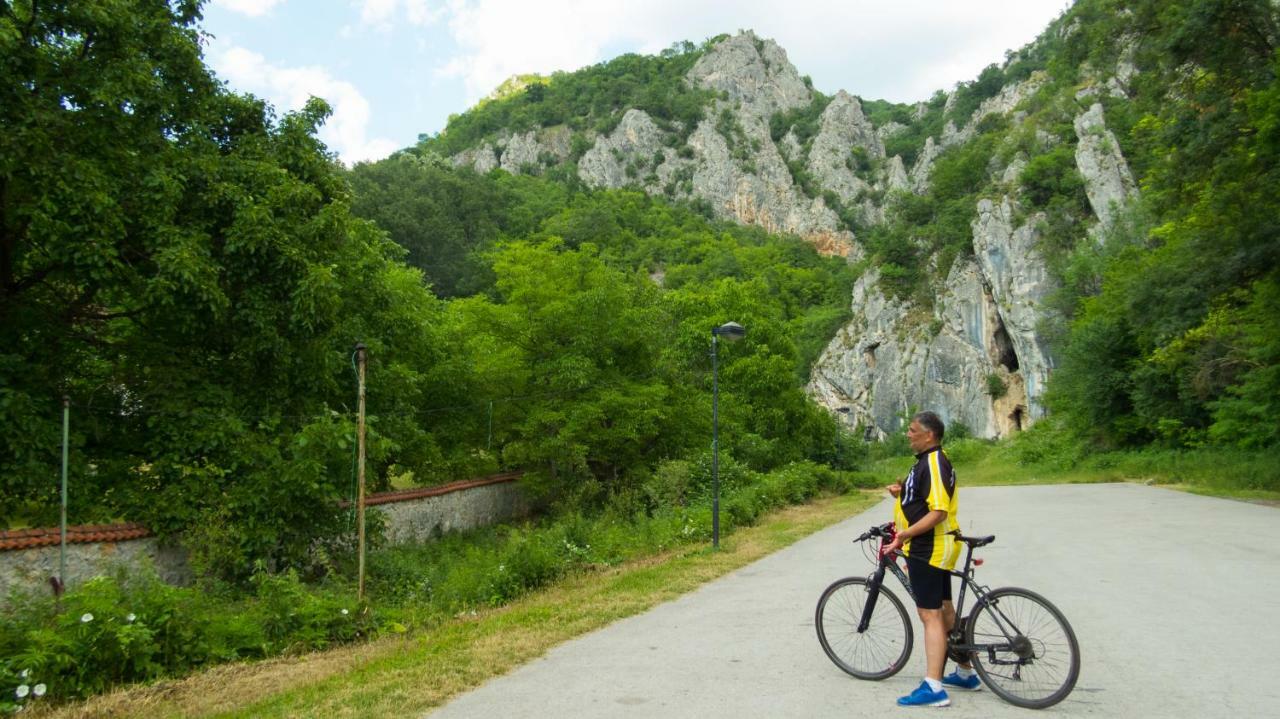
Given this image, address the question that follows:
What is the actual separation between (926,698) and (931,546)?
850 mm

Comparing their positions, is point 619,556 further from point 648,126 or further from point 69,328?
point 648,126

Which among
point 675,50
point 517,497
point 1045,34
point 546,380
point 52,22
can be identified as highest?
point 675,50

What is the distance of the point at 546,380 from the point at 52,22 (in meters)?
13.6

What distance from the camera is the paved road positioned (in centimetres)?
459

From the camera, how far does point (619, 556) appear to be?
11859 mm

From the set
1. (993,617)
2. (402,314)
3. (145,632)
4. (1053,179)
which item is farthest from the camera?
(1053,179)

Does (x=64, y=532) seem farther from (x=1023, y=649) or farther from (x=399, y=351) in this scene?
(x=399, y=351)

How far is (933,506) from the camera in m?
4.46

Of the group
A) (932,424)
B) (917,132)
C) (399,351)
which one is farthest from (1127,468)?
(917,132)

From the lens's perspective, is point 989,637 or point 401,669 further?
point 401,669

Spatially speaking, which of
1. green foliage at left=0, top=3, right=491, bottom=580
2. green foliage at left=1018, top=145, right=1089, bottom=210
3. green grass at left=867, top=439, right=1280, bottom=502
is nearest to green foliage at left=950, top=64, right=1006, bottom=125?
green foliage at left=1018, top=145, right=1089, bottom=210

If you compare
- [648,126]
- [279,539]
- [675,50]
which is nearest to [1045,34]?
[648,126]

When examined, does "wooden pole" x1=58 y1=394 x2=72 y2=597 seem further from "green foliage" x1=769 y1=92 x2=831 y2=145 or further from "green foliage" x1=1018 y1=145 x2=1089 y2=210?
"green foliage" x1=769 y1=92 x2=831 y2=145

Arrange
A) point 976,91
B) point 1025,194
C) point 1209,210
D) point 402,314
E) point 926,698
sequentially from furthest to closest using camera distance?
point 976,91, point 1025,194, point 402,314, point 1209,210, point 926,698
